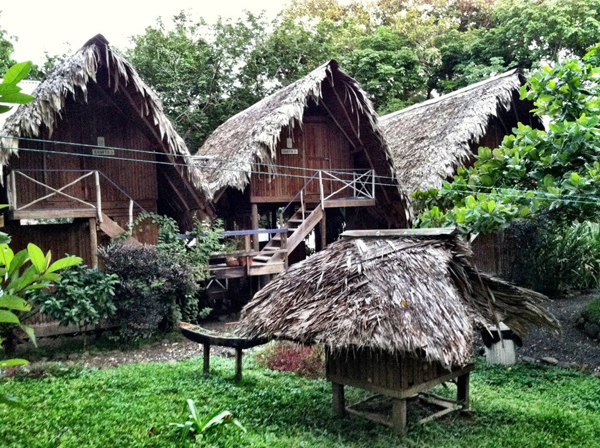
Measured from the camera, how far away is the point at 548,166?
21.7ft

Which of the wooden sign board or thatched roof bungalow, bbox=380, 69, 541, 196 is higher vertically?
thatched roof bungalow, bbox=380, 69, 541, 196

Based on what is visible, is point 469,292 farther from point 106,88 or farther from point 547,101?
point 106,88

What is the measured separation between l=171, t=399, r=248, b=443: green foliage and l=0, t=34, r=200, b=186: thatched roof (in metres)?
5.11

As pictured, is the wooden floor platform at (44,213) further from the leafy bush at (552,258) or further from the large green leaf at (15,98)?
the leafy bush at (552,258)

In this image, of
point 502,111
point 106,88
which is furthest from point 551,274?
point 106,88

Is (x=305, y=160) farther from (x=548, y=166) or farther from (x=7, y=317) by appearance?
(x=7, y=317)

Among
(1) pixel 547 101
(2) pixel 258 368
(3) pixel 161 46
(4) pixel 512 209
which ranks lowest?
(2) pixel 258 368

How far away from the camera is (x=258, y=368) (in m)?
7.41

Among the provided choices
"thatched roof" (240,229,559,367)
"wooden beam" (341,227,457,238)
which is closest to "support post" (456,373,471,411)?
"thatched roof" (240,229,559,367)

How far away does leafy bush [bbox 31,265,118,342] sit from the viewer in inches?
310

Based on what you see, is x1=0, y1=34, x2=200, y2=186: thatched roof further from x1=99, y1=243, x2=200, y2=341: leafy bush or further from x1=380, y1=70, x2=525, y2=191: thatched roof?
x1=380, y1=70, x2=525, y2=191: thatched roof

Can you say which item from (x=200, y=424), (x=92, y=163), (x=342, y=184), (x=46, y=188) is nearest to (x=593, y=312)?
(x=342, y=184)

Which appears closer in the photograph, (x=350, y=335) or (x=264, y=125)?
(x=350, y=335)

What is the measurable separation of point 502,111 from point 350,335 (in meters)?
11.0
